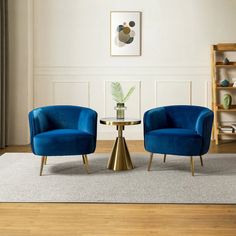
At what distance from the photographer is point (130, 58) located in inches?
274

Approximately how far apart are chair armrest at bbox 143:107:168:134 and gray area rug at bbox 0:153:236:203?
1.46ft

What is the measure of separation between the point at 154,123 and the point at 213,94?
242 centimetres

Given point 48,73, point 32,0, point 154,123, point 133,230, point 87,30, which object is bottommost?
point 133,230

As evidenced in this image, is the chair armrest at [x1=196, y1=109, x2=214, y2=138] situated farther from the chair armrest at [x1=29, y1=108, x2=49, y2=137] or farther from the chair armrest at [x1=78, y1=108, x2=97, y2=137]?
the chair armrest at [x1=29, y1=108, x2=49, y2=137]

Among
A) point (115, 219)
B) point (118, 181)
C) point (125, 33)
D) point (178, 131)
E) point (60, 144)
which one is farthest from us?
point (125, 33)

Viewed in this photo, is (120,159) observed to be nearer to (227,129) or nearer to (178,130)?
(178,130)

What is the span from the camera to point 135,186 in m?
3.89

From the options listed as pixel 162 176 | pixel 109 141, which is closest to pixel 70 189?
pixel 162 176

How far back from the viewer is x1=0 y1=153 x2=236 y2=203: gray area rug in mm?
3510

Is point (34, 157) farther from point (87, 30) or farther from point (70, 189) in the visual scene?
point (87, 30)

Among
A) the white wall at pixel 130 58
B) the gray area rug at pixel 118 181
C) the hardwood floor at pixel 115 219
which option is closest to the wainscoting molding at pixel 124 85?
the white wall at pixel 130 58

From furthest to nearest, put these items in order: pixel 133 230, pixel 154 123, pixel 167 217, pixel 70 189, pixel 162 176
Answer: pixel 154 123, pixel 162 176, pixel 70 189, pixel 167 217, pixel 133 230

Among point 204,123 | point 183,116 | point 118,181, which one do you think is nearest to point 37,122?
point 118,181

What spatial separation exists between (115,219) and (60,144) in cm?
153
